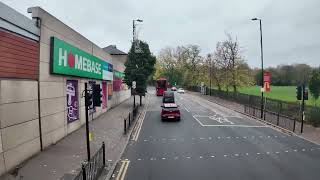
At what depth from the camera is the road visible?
14.3 metres

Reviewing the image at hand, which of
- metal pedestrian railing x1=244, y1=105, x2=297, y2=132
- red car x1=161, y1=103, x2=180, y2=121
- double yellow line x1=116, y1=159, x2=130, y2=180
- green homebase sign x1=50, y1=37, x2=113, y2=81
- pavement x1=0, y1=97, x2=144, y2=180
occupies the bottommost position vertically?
double yellow line x1=116, y1=159, x2=130, y2=180

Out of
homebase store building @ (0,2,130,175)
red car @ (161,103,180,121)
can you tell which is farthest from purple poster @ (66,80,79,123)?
red car @ (161,103,180,121)

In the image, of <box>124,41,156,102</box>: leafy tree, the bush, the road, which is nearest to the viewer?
the road

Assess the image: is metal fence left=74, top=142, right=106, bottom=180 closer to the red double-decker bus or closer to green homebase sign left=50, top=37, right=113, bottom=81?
green homebase sign left=50, top=37, right=113, bottom=81

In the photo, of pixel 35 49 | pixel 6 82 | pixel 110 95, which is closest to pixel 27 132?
pixel 6 82

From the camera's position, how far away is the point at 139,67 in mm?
46625

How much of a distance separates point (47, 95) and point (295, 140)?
15241mm

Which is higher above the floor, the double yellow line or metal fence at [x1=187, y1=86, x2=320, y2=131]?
metal fence at [x1=187, y1=86, x2=320, y2=131]

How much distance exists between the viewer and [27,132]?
15.8 meters

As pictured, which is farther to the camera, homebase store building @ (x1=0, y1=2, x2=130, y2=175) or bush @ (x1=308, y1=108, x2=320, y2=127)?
bush @ (x1=308, y1=108, x2=320, y2=127)

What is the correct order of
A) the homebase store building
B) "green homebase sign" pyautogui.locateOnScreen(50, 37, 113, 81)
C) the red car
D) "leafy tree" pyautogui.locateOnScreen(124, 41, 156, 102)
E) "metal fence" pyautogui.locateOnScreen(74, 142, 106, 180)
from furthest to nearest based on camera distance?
"leafy tree" pyautogui.locateOnScreen(124, 41, 156, 102) → the red car → "green homebase sign" pyautogui.locateOnScreen(50, 37, 113, 81) → the homebase store building → "metal fence" pyautogui.locateOnScreen(74, 142, 106, 180)

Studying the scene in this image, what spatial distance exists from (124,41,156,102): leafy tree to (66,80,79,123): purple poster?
20.3m

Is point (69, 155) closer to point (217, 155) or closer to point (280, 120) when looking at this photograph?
point (217, 155)

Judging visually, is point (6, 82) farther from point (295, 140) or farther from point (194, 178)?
point (295, 140)
